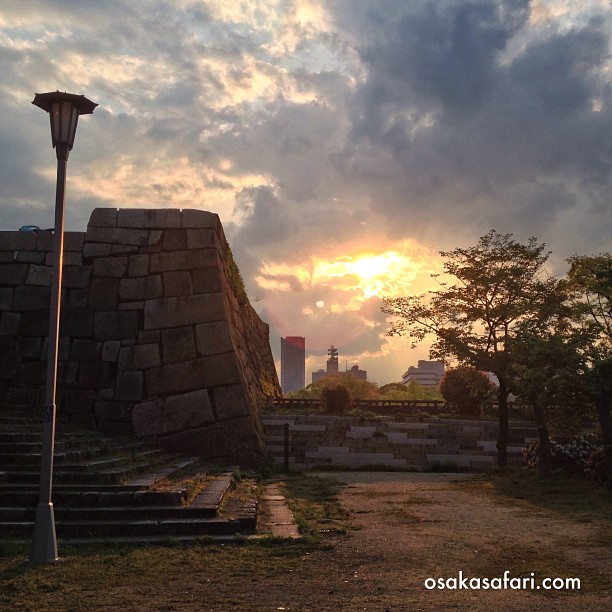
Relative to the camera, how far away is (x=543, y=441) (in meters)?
13.8

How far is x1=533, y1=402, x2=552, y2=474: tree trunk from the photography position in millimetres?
13328

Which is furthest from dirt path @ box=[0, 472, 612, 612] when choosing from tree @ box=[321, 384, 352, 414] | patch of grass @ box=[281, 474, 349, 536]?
tree @ box=[321, 384, 352, 414]

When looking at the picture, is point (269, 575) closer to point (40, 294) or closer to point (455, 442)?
point (40, 294)

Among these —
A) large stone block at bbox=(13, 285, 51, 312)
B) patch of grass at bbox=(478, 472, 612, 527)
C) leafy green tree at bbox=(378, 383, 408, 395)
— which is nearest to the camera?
patch of grass at bbox=(478, 472, 612, 527)

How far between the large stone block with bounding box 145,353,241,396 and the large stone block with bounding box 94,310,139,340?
1.07 m

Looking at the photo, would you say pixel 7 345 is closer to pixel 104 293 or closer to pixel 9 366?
pixel 9 366

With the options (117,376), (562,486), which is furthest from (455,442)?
(117,376)

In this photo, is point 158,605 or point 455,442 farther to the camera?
point 455,442

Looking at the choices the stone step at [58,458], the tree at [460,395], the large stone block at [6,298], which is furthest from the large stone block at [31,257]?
the tree at [460,395]

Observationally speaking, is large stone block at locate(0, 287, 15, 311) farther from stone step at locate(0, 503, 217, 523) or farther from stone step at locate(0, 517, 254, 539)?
stone step at locate(0, 517, 254, 539)

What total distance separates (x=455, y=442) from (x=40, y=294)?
38.5 feet

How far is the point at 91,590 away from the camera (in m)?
5.09

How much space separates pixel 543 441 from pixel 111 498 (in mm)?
9579

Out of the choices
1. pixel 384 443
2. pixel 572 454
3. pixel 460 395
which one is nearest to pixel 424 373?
pixel 460 395
